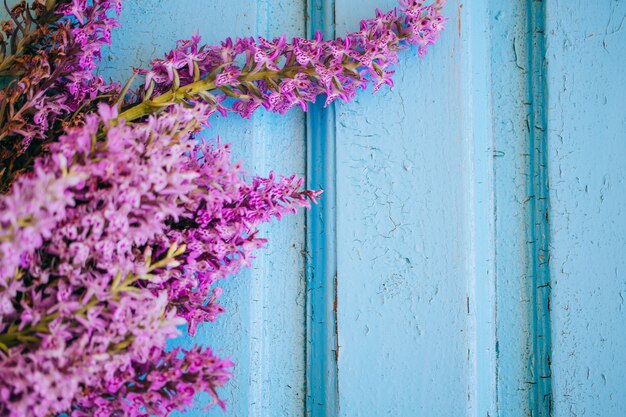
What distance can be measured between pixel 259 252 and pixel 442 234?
326 mm

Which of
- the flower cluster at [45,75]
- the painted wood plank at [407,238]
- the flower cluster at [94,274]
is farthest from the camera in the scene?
the painted wood plank at [407,238]

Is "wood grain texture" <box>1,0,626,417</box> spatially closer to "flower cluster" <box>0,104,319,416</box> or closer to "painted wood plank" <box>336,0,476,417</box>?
"painted wood plank" <box>336,0,476,417</box>

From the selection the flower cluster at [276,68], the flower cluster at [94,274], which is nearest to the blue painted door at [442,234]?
the flower cluster at [276,68]

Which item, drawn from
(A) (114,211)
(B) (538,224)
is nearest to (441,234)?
(B) (538,224)

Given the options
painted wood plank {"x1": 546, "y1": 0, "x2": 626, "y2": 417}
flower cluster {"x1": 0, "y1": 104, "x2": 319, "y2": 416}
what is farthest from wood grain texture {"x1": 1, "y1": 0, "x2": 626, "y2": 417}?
flower cluster {"x1": 0, "y1": 104, "x2": 319, "y2": 416}

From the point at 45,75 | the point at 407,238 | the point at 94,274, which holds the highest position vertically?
the point at 45,75

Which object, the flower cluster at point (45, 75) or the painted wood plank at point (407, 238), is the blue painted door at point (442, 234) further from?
the flower cluster at point (45, 75)

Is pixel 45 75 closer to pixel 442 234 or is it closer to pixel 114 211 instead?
pixel 114 211

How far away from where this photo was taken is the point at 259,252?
0.86 m

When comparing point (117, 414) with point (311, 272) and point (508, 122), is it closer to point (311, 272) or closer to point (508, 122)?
point (311, 272)

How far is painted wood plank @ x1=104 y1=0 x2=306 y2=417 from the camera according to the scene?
2.71ft

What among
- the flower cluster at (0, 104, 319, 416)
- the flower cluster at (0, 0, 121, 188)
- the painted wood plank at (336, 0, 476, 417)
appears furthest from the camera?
the painted wood plank at (336, 0, 476, 417)

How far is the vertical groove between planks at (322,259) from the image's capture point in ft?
2.81

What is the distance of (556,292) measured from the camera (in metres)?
0.85
